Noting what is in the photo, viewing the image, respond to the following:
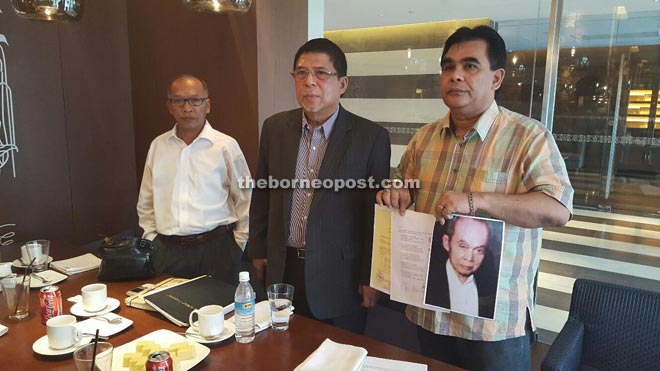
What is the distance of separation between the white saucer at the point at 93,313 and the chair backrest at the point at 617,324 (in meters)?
2.02

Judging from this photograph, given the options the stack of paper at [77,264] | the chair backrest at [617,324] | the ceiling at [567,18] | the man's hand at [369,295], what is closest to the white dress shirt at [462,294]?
the man's hand at [369,295]

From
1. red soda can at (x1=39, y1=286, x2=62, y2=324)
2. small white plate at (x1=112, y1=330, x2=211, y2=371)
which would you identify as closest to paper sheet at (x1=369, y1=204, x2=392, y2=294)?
small white plate at (x1=112, y1=330, x2=211, y2=371)

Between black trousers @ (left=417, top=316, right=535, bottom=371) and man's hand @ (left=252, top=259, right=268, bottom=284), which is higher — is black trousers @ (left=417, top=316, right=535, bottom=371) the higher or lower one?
the lower one

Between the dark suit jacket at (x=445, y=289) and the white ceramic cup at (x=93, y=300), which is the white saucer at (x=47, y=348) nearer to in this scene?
the white ceramic cup at (x=93, y=300)

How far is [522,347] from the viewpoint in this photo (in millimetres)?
1567

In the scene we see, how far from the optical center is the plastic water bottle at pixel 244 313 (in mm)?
1440

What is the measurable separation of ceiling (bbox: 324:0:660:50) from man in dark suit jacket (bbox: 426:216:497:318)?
2.05 metres

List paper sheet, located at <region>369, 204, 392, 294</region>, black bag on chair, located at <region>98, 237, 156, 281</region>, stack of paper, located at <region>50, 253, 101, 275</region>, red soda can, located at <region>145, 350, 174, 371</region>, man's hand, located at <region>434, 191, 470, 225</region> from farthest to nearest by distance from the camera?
stack of paper, located at <region>50, 253, 101, 275</region>
black bag on chair, located at <region>98, 237, 156, 281</region>
paper sheet, located at <region>369, 204, 392, 294</region>
man's hand, located at <region>434, 191, 470, 225</region>
red soda can, located at <region>145, 350, 174, 371</region>

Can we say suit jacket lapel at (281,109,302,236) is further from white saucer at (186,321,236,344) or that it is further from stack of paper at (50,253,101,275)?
stack of paper at (50,253,101,275)

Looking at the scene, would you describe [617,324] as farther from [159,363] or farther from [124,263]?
[124,263]

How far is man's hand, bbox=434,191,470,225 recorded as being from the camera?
141cm

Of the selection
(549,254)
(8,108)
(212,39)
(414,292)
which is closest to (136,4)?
(212,39)

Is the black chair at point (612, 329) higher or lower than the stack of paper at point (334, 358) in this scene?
lower

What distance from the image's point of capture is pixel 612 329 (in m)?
1.95
